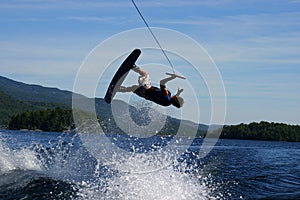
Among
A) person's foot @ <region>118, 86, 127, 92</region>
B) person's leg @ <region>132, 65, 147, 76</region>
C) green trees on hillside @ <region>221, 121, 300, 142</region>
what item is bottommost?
person's foot @ <region>118, 86, 127, 92</region>

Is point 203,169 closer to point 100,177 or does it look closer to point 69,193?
point 100,177

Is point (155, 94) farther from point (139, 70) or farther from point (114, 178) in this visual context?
point (114, 178)

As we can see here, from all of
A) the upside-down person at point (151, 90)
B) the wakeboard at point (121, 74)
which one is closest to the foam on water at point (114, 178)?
the upside-down person at point (151, 90)

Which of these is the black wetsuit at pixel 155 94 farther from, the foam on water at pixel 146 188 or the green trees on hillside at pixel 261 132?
the green trees on hillside at pixel 261 132

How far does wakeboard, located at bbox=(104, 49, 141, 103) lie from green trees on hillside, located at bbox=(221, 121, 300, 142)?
10711 centimetres

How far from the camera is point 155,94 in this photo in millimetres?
15016

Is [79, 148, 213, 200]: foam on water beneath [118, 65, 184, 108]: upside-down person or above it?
beneath

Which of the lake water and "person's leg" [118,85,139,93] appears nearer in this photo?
"person's leg" [118,85,139,93]

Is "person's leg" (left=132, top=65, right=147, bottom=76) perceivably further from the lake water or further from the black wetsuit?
the lake water

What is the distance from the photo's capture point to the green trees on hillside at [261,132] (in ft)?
399

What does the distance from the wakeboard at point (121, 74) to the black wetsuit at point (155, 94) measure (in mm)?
632

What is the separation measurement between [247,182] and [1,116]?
120 meters

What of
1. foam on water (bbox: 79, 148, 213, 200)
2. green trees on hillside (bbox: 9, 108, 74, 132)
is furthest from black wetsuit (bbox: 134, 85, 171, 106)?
green trees on hillside (bbox: 9, 108, 74, 132)

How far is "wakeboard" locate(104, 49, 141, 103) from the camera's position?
14711 mm
